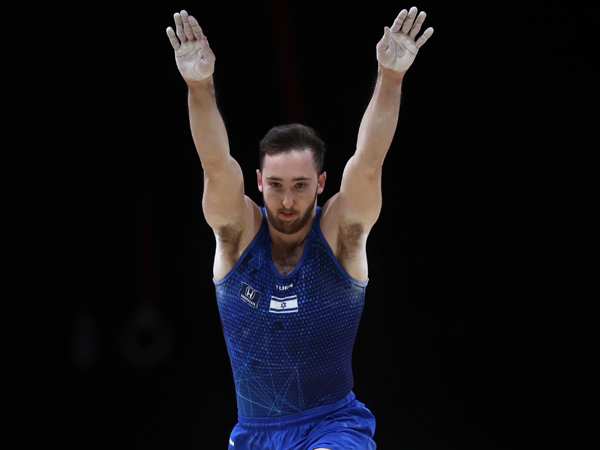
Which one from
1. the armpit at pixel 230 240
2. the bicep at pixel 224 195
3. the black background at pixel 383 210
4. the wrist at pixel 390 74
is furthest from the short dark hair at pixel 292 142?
the black background at pixel 383 210

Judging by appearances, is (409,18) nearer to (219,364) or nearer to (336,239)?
(336,239)

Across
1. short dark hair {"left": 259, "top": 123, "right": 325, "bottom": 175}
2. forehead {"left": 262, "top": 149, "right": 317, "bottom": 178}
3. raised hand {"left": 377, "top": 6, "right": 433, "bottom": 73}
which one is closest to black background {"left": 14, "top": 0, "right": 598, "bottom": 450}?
short dark hair {"left": 259, "top": 123, "right": 325, "bottom": 175}

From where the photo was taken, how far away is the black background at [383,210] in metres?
3.73

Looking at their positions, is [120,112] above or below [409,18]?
below

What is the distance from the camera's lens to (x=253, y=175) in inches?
155

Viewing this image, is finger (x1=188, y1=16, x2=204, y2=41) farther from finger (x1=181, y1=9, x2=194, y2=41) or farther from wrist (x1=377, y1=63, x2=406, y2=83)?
wrist (x1=377, y1=63, x2=406, y2=83)

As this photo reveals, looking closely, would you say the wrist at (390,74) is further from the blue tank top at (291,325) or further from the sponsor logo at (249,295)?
the sponsor logo at (249,295)

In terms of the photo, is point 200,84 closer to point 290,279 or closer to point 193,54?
point 193,54

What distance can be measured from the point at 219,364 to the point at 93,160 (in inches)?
47.3

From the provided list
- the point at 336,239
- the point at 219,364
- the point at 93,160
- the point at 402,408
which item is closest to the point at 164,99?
the point at 93,160

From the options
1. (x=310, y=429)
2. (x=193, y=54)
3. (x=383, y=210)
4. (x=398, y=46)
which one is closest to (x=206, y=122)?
(x=193, y=54)

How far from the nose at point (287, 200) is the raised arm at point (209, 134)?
15 cm

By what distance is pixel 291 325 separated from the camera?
2566 millimetres

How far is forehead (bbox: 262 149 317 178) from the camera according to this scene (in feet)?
8.29
